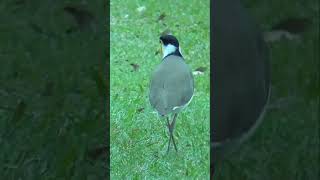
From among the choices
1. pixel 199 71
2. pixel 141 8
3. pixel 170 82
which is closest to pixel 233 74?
pixel 199 71

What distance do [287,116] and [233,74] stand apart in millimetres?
551

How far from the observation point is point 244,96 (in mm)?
3801

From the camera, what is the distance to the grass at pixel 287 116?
157 inches

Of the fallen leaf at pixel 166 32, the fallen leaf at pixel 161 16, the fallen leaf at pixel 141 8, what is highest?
the fallen leaf at pixel 141 8

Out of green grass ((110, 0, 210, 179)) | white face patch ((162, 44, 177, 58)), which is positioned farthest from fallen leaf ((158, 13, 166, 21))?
white face patch ((162, 44, 177, 58))

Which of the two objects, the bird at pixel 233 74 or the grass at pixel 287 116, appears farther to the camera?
the grass at pixel 287 116

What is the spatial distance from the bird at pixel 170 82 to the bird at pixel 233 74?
5.6 inches
